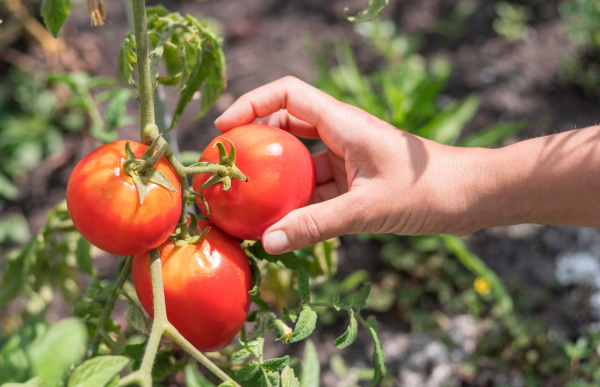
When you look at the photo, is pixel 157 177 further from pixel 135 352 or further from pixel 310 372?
pixel 310 372

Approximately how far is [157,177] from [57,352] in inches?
11.5

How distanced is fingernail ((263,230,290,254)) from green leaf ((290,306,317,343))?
14cm

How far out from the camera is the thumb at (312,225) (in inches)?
35.2

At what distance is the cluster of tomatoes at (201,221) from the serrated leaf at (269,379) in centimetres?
14

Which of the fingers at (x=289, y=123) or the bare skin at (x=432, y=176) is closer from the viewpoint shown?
the bare skin at (x=432, y=176)

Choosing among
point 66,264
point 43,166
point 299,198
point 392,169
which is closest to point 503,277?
point 392,169

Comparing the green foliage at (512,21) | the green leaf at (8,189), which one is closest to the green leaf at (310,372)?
the green leaf at (8,189)

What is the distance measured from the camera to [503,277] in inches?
78.0

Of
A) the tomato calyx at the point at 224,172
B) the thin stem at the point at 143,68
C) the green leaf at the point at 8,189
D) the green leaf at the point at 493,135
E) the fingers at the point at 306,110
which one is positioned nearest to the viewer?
the thin stem at the point at 143,68

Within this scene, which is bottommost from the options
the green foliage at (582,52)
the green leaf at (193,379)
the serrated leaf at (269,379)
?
the green foliage at (582,52)

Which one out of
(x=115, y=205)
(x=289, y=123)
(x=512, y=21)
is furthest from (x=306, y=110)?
(x=512, y=21)

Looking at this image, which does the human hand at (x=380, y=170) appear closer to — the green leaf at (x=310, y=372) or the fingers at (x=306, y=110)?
the fingers at (x=306, y=110)

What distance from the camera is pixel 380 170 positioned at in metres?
1.03

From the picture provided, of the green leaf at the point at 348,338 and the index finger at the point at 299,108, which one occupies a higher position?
the index finger at the point at 299,108
